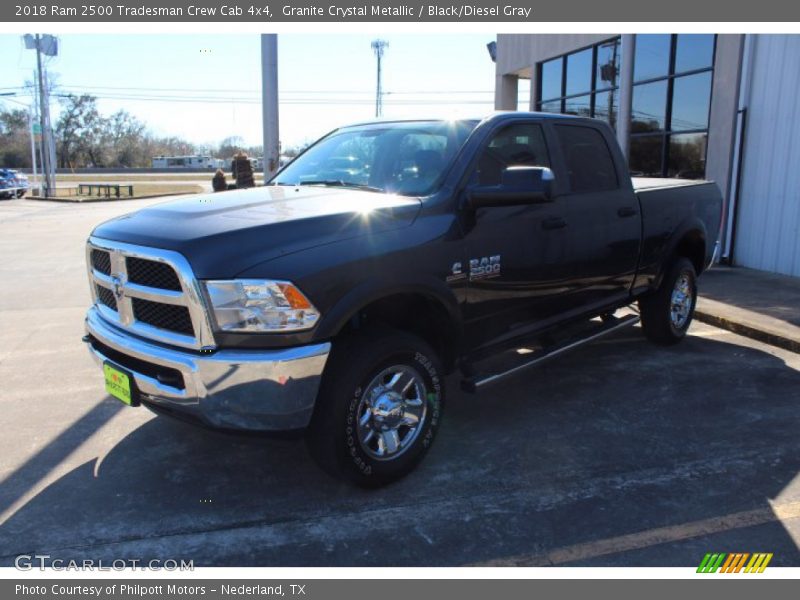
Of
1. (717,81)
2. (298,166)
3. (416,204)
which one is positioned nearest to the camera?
(416,204)

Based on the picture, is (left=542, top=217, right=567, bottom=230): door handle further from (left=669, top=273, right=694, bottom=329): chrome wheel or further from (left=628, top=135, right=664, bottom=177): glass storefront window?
(left=628, top=135, right=664, bottom=177): glass storefront window

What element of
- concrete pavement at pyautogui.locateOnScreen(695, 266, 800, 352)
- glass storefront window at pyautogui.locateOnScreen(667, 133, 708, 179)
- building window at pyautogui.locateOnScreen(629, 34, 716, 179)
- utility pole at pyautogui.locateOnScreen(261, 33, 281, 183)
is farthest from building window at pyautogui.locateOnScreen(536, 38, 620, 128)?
utility pole at pyautogui.locateOnScreen(261, 33, 281, 183)

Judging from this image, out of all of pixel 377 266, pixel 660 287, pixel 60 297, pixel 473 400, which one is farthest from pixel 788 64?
pixel 60 297

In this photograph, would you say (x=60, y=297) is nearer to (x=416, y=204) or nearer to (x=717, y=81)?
(x=416, y=204)

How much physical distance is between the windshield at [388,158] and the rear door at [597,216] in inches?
42.2

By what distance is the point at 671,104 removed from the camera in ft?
39.4

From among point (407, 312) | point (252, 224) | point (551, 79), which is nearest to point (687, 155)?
point (551, 79)

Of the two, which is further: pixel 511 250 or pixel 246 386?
pixel 511 250

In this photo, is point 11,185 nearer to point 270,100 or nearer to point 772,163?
point 270,100

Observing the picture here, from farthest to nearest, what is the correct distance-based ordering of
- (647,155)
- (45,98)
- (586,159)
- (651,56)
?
(45,98) < (647,155) < (651,56) < (586,159)

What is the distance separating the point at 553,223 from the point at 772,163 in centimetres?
704

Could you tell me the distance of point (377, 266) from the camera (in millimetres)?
A: 3400

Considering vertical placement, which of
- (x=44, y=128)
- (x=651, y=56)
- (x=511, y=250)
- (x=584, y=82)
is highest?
(x=651, y=56)

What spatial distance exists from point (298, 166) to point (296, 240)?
1.94 meters
